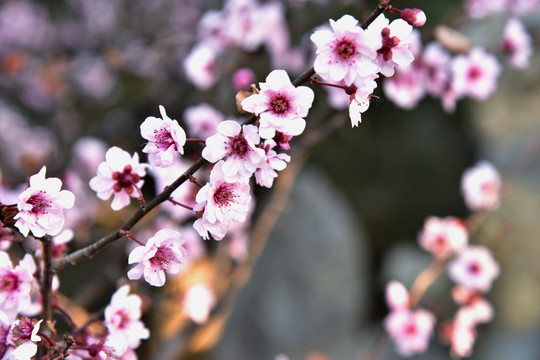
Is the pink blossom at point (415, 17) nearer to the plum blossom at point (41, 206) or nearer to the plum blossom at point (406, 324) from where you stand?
→ the plum blossom at point (41, 206)

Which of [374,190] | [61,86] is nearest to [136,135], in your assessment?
[61,86]

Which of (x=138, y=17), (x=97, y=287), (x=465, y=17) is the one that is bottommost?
(x=97, y=287)

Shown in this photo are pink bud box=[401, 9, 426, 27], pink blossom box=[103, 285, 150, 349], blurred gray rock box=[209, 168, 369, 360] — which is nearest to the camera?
pink bud box=[401, 9, 426, 27]

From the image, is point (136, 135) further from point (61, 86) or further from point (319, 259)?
point (319, 259)

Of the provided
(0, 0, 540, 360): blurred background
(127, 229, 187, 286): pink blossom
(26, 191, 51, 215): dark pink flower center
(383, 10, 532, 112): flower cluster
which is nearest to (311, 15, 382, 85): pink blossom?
(127, 229, 187, 286): pink blossom

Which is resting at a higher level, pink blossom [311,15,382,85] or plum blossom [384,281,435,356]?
plum blossom [384,281,435,356]

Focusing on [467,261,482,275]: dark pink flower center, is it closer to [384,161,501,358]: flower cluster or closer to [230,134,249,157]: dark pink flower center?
[384,161,501,358]: flower cluster

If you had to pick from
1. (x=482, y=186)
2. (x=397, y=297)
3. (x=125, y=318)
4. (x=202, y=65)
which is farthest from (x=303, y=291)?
(x=125, y=318)
